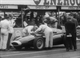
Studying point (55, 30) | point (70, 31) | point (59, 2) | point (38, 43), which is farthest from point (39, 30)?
A: point (59, 2)

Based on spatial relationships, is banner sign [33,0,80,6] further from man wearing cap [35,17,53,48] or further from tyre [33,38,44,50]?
tyre [33,38,44,50]

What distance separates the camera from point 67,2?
1959 cm

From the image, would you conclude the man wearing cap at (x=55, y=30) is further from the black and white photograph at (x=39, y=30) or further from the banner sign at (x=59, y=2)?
the banner sign at (x=59, y=2)

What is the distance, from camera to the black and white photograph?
14.5 meters

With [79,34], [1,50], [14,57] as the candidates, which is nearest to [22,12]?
[1,50]

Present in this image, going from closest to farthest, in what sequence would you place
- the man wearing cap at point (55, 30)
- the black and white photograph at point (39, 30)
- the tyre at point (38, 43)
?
the black and white photograph at point (39, 30)
the tyre at point (38, 43)
the man wearing cap at point (55, 30)

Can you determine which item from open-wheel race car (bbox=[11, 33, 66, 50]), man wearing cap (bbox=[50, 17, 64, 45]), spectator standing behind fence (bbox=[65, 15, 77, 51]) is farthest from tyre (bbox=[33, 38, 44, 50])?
spectator standing behind fence (bbox=[65, 15, 77, 51])

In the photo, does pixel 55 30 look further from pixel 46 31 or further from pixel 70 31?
pixel 70 31

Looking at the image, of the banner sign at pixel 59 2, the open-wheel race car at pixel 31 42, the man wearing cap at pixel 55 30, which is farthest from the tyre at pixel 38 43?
the banner sign at pixel 59 2

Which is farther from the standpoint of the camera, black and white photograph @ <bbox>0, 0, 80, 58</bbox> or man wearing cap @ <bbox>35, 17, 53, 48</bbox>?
man wearing cap @ <bbox>35, 17, 53, 48</bbox>

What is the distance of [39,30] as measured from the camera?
15.4m

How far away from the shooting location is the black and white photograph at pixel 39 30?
47.5ft

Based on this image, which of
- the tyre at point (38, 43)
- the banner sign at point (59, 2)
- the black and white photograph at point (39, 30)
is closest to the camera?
the black and white photograph at point (39, 30)

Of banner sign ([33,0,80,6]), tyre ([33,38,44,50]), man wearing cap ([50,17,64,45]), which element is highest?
banner sign ([33,0,80,6])
